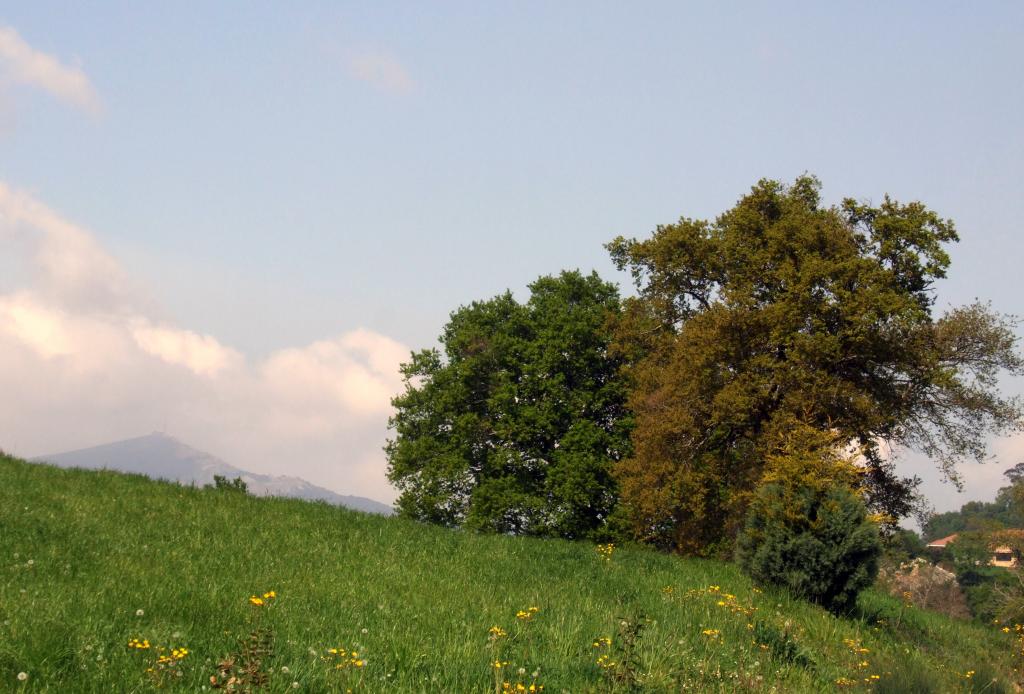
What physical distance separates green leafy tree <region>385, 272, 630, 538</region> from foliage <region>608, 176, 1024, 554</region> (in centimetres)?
466

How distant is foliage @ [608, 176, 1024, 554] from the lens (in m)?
25.1

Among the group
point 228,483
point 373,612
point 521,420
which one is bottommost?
point 373,612

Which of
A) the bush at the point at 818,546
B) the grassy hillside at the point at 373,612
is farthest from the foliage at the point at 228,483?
the bush at the point at 818,546

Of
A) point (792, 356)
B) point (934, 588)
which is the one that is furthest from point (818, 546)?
point (934, 588)

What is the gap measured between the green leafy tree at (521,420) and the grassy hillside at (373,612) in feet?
38.9

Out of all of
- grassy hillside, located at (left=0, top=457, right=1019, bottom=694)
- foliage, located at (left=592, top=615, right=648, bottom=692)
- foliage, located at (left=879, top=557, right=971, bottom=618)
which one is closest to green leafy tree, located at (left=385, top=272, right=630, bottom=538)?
grassy hillside, located at (left=0, top=457, right=1019, bottom=694)

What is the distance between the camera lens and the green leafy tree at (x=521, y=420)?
3372 centimetres

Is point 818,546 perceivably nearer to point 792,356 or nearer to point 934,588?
point 792,356

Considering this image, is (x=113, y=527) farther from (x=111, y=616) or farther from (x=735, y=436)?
(x=735, y=436)

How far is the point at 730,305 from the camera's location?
2627 cm

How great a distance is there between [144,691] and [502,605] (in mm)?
6047

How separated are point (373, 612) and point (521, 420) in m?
23.2

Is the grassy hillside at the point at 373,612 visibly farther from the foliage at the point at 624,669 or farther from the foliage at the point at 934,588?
the foliage at the point at 934,588

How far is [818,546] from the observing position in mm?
18922
